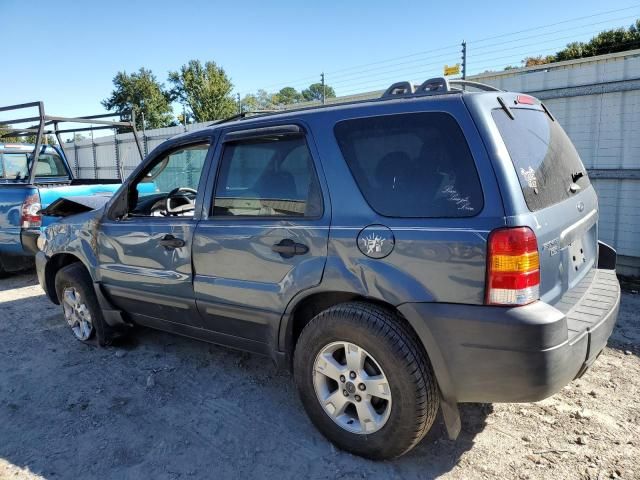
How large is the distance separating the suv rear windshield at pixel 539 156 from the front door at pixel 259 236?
3.21ft

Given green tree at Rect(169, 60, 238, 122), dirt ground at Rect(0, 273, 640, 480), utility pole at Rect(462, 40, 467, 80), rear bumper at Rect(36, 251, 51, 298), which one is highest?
green tree at Rect(169, 60, 238, 122)

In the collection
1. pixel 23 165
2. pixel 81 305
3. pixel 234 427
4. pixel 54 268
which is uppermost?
pixel 23 165

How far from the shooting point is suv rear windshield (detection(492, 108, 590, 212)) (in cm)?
217

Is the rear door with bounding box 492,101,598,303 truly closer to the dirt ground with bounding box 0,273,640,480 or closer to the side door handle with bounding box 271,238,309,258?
the dirt ground with bounding box 0,273,640,480

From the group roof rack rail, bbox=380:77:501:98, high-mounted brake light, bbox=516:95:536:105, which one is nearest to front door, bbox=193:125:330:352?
roof rack rail, bbox=380:77:501:98

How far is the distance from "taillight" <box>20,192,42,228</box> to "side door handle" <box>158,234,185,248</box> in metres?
3.80

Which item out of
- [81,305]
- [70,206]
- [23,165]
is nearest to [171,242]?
[81,305]

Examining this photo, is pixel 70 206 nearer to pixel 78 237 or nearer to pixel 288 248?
pixel 78 237

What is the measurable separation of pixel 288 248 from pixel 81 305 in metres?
2.57

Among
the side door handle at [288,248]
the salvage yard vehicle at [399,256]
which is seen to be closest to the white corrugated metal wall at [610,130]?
the salvage yard vehicle at [399,256]

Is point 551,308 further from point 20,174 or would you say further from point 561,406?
point 20,174

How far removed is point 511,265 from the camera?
6.54 ft

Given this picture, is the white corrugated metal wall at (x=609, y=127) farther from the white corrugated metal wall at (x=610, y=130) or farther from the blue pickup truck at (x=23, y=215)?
the blue pickup truck at (x=23, y=215)

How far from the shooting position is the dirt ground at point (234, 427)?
2447 mm
